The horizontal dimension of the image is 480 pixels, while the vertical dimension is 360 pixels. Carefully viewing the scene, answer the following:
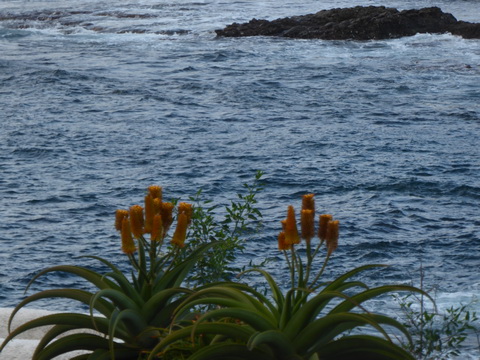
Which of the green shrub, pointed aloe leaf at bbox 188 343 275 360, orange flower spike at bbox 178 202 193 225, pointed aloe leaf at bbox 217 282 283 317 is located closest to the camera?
pointed aloe leaf at bbox 188 343 275 360

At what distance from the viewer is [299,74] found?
1043 inches

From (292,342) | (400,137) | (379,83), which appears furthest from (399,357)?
(379,83)

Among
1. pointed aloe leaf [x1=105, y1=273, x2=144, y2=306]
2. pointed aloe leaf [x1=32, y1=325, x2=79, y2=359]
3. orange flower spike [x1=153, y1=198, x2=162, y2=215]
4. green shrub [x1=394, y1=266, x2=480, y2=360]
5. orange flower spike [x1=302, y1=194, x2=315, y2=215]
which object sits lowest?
green shrub [x1=394, y1=266, x2=480, y2=360]

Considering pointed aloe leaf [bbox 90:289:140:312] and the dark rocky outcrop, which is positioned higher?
the dark rocky outcrop

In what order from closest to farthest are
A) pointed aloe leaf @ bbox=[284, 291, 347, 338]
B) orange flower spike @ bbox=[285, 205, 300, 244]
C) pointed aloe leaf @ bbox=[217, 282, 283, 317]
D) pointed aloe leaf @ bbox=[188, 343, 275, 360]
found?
1. pointed aloe leaf @ bbox=[188, 343, 275, 360]
2. pointed aloe leaf @ bbox=[284, 291, 347, 338]
3. orange flower spike @ bbox=[285, 205, 300, 244]
4. pointed aloe leaf @ bbox=[217, 282, 283, 317]

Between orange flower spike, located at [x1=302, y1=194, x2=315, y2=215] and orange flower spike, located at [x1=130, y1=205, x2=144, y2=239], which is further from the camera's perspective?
orange flower spike, located at [x1=130, y1=205, x2=144, y2=239]

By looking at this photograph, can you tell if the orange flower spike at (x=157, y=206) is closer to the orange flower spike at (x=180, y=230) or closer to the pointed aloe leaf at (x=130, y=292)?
the orange flower spike at (x=180, y=230)

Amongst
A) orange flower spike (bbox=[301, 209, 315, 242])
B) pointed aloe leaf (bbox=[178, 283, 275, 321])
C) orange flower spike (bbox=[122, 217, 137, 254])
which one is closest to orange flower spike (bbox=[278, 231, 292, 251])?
orange flower spike (bbox=[301, 209, 315, 242])

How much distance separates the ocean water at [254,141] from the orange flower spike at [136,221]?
676cm

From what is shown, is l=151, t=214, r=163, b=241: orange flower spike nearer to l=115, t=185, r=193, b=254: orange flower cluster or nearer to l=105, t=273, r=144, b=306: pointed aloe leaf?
l=115, t=185, r=193, b=254: orange flower cluster

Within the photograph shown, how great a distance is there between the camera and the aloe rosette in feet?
14.1

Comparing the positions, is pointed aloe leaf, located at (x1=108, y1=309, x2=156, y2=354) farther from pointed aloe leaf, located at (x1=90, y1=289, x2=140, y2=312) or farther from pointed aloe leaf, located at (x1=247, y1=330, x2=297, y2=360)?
pointed aloe leaf, located at (x1=247, y1=330, x2=297, y2=360)

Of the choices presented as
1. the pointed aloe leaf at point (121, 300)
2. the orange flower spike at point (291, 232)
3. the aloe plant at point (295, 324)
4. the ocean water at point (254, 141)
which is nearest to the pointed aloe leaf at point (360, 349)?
the aloe plant at point (295, 324)

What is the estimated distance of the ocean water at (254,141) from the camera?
532 inches
